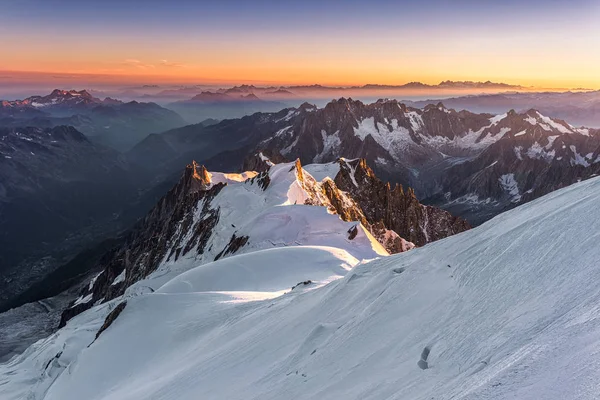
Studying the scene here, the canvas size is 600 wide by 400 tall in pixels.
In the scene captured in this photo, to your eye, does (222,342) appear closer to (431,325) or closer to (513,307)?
(431,325)

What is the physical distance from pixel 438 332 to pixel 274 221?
169ft

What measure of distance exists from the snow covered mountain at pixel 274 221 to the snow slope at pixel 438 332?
1334 inches

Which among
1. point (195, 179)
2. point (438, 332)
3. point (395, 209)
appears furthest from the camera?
point (395, 209)

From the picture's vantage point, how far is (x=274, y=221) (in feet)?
204

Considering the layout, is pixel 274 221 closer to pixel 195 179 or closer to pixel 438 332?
pixel 438 332

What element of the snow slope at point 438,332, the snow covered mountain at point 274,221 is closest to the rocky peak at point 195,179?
the snow covered mountain at point 274,221

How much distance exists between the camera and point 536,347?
7.57 m

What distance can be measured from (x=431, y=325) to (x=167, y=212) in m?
148

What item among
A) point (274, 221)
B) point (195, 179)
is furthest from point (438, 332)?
point (195, 179)

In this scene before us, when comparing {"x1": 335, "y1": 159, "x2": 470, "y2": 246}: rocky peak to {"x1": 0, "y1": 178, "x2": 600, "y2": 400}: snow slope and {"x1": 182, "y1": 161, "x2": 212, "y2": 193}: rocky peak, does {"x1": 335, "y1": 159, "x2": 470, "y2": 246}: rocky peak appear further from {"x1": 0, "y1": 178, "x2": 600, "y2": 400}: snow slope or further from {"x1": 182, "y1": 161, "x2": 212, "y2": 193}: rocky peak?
{"x1": 0, "y1": 178, "x2": 600, "y2": 400}: snow slope

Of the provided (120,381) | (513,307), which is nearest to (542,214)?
(513,307)

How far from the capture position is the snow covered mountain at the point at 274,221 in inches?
2387

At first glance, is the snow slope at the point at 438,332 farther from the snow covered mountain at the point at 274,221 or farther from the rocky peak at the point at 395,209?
the rocky peak at the point at 395,209

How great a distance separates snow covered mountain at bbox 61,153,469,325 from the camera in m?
60.6
